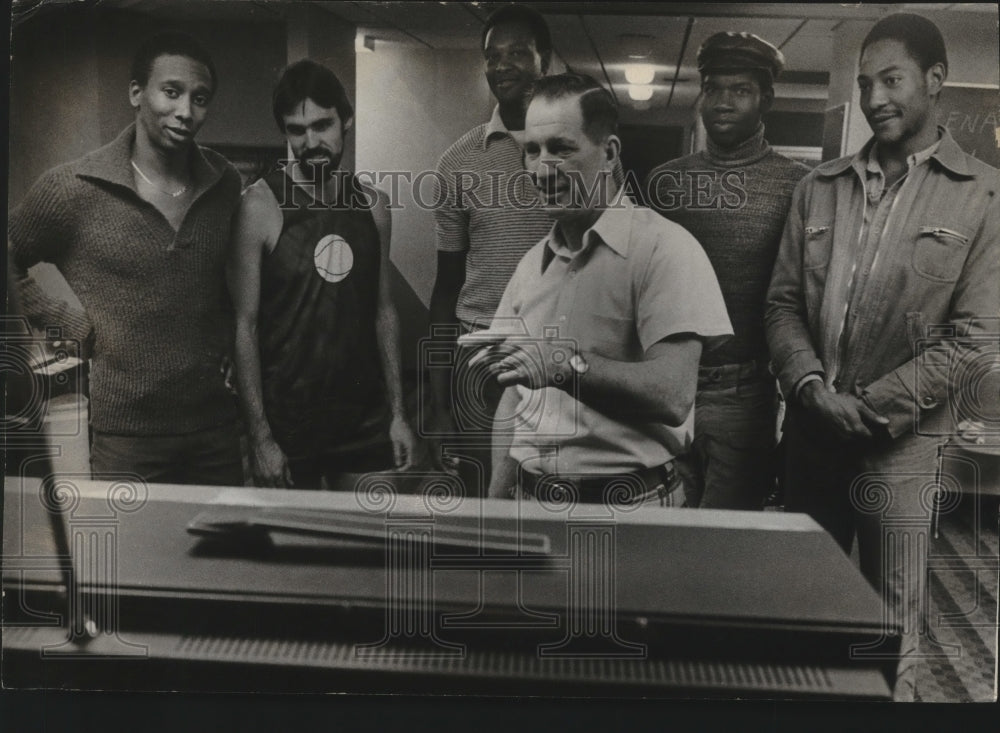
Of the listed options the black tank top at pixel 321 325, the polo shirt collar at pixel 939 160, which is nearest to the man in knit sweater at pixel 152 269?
the black tank top at pixel 321 325

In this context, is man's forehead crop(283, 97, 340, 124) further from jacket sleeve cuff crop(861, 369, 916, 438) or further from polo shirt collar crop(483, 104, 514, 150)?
jacket sleeve cuff crop(861, 369, 916, 438)

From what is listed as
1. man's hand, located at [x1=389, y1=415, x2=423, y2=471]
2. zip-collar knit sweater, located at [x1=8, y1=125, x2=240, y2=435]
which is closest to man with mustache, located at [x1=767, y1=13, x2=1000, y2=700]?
man's hand, located at [x1=389, y1=415, x2=423, y2=471]

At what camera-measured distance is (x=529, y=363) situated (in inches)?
137

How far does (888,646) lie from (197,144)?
2555 mm

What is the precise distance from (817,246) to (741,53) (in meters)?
0.61

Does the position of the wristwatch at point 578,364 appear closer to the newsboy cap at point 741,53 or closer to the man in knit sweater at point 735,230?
the man in knit sweater at point 735,230

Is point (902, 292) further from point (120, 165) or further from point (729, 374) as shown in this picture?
point (120, 165)

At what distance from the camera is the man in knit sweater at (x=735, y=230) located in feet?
11.3

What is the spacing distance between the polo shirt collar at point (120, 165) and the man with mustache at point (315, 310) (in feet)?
0.49

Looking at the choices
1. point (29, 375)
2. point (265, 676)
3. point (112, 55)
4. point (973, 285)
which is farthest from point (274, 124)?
point (973, 285)

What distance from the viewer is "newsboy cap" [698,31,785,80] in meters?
3.41

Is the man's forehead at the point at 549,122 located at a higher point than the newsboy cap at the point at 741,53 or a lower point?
lower

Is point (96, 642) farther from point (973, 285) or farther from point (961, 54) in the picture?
point (961, 54)

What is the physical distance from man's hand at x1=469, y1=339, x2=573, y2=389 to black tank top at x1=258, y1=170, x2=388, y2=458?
0.35 m
